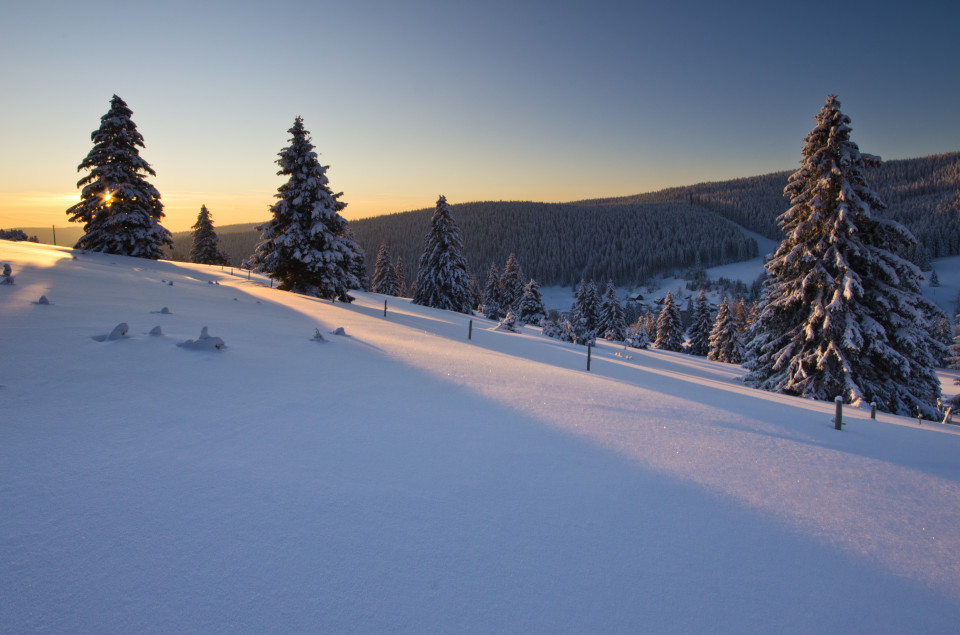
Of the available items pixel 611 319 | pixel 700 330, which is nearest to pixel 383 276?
pixel 611 319

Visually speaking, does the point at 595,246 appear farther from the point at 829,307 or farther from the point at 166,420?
the point at 166,420

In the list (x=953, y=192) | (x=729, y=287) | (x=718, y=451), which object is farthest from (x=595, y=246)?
(x=718, y=451)

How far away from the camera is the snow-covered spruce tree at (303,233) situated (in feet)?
68.2

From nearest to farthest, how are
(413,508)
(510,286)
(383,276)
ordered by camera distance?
1. (413,508)
2. (510,286)
3. (383,276)

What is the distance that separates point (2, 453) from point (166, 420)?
1127 mm

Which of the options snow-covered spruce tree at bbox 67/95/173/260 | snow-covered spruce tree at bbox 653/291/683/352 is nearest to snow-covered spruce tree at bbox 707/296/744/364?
snow-covered spruce tree at bbox 653/291/683/352

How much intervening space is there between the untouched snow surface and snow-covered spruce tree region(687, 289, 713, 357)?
49.7m

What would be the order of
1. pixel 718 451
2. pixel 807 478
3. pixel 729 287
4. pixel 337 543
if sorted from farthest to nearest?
pixel 729 287 < pixel 718 451 < pixel 807 478 < pixel 337 543

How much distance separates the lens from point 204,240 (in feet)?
145

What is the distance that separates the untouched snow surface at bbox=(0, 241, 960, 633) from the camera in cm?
243

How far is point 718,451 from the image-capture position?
5445 mm

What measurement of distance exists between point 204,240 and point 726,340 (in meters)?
→ 56.5

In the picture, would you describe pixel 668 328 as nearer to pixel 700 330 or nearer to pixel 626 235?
pixel 700 330

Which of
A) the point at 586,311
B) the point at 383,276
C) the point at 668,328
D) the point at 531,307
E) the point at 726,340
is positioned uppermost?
the point at 383,276
